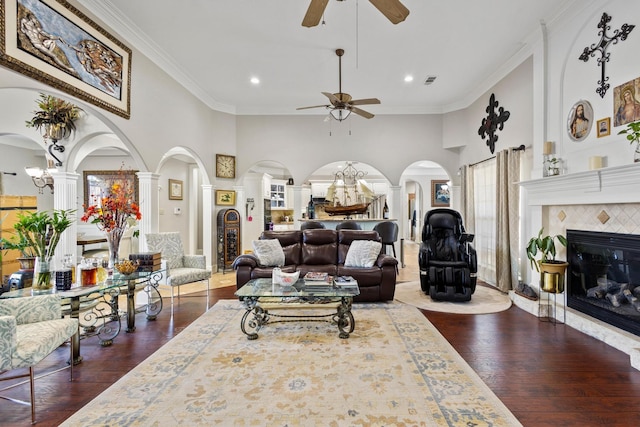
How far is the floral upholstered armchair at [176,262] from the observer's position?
12.9 feet

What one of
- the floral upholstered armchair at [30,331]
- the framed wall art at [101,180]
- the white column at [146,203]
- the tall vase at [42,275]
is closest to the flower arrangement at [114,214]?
the tall vase at [42,275]

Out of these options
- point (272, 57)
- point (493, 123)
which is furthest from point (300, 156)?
point (493, 123)

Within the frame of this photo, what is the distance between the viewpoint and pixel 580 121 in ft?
11.0

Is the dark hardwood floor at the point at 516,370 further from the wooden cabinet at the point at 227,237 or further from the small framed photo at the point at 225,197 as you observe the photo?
the small framed photo at the point at 225,197

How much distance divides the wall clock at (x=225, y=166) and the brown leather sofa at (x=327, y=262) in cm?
229

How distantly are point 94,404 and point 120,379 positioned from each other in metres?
0.31

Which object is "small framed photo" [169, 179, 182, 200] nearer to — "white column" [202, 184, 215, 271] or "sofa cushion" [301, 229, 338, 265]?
"white column" [202, 184, 215, 271]

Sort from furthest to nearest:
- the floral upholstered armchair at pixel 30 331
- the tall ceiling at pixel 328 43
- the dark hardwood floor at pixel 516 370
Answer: the tall ceiling at pixel 328 43
the dark hardwood floor at pixel 516 370
the floral upholstered armchair at pixel 30 331

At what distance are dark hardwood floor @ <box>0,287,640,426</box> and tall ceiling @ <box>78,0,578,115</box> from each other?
3.52m

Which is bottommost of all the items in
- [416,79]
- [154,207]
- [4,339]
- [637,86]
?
[4,339]

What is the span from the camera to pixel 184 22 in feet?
12.2

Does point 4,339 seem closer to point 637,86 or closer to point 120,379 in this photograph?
point 120,379

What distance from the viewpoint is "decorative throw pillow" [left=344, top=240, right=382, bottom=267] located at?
441 cm

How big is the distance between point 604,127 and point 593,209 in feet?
2.72
